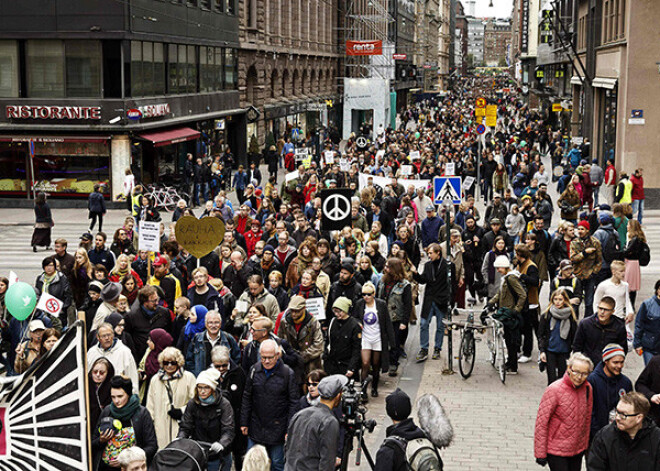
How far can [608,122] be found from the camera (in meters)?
37.3

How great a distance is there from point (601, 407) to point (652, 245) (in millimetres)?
16121

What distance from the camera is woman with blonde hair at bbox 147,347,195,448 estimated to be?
8.66m

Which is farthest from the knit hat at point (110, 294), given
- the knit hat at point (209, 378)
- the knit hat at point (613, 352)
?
the knit hat at point (613, 352)

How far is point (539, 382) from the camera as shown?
13.3 m

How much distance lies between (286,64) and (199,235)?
47480 mm

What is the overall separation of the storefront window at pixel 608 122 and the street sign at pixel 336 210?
21.0 meters

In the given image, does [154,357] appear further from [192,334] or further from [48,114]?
[48,114]

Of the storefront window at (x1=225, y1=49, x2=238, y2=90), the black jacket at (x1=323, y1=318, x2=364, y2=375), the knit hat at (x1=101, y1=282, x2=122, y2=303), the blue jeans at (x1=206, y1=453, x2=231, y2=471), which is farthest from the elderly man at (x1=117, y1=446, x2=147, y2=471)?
the storefront window at (x1=225, y1=49, x2=238, y2=90)

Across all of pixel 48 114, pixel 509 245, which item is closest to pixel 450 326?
pixel 509 245

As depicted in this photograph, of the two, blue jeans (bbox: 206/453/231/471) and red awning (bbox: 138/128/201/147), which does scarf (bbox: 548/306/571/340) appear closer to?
blue jeans (bbox: 206/453/231/471)

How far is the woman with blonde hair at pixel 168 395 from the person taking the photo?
28.4 feet

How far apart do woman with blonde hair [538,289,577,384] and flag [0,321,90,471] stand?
21.3 ft

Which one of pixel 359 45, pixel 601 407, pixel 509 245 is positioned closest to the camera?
pixel 601 407

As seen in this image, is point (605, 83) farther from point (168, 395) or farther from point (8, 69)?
point (168, 395)
